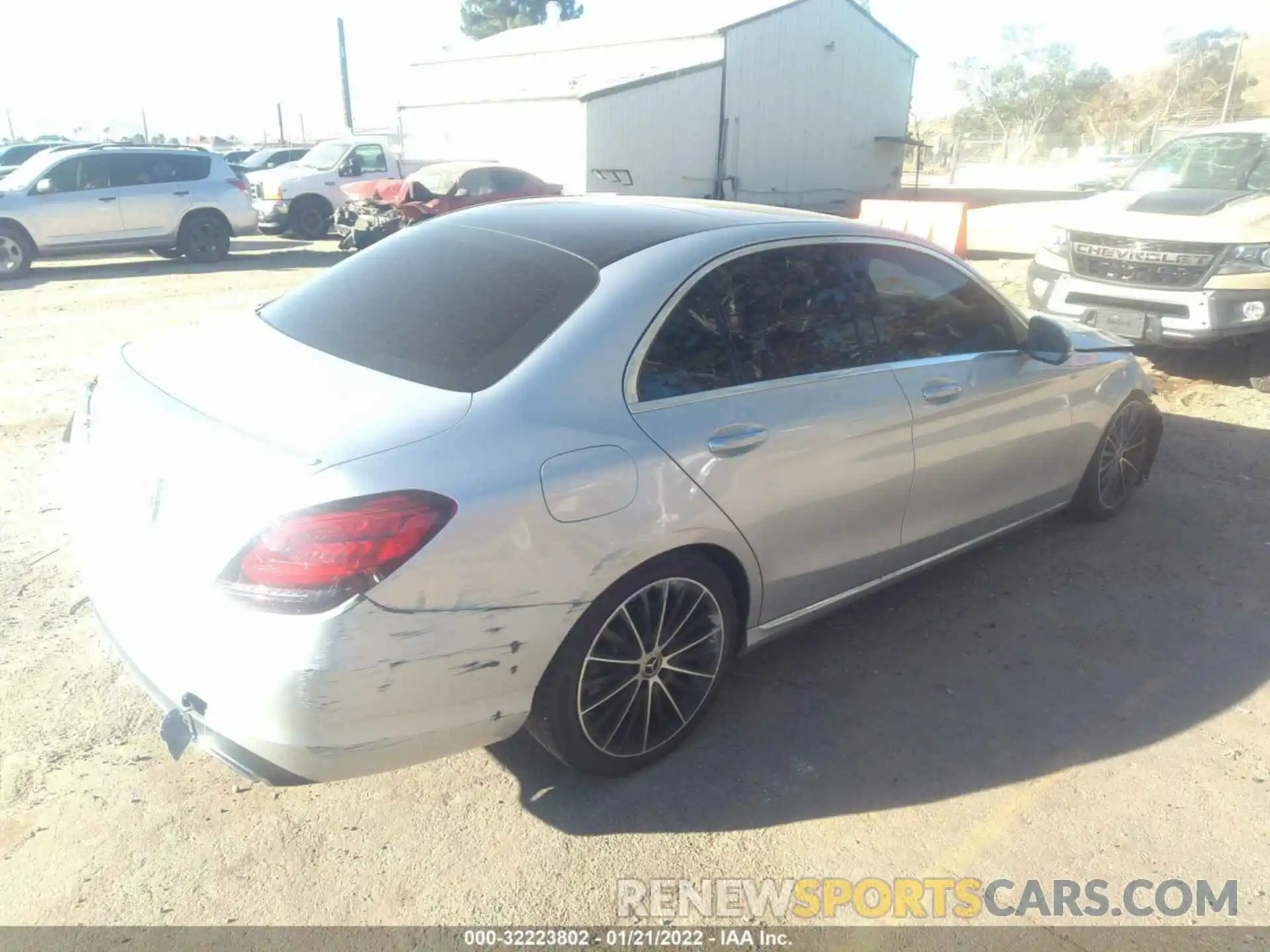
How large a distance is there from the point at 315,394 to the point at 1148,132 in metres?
66.6

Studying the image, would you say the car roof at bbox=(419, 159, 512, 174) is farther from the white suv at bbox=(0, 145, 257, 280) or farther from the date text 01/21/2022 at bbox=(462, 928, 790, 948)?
the date text 01/21/2022 at bbox=(462, 928, 790, 948)

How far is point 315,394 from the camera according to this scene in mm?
2652

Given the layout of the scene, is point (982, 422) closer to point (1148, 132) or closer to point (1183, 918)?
point (1183, 918)

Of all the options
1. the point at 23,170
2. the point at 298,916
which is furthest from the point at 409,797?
the point at 23,170

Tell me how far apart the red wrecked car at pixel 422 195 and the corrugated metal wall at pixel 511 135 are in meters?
5.65

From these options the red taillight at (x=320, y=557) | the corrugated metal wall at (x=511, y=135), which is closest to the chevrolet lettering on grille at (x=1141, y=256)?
the red taillight at (x=320, y=557)

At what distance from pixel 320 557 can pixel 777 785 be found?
1.61 m

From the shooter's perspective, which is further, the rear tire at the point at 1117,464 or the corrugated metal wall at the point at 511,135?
the corrugated metal wall at the point at 511,135

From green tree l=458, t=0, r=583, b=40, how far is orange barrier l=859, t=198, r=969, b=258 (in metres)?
49.0

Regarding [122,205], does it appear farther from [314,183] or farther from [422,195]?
[314,183]

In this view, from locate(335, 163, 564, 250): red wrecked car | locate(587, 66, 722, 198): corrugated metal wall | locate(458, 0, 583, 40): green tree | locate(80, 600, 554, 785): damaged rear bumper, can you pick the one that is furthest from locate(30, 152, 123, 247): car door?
locate(458, 0, 583, 40): green tree

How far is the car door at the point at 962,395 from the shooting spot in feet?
12.0

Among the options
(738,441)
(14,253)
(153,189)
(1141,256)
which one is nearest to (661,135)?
(153,189)

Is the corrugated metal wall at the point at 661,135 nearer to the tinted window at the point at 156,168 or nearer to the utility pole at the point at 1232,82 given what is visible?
the tinted window at the point at 156,168
